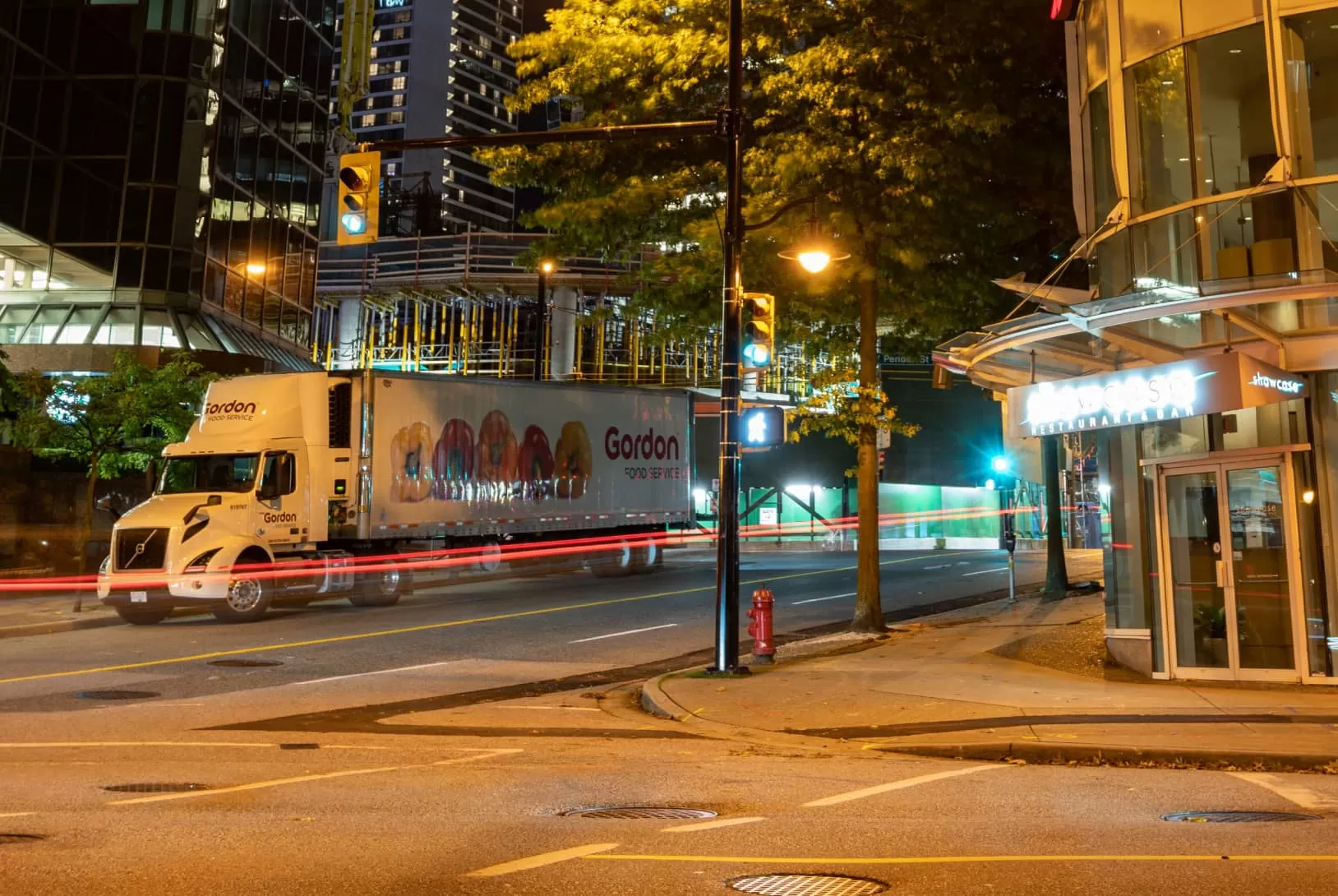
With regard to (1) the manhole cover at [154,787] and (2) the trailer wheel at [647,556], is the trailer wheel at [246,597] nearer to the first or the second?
(2) the trailer wheel at [647,556]

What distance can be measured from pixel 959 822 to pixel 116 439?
24.0m

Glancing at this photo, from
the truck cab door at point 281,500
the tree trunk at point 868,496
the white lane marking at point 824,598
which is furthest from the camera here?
the white lane marking at point 824,598

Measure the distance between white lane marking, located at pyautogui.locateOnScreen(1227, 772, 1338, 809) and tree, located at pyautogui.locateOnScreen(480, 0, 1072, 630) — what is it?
9809mm

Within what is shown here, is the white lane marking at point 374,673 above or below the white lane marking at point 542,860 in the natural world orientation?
above

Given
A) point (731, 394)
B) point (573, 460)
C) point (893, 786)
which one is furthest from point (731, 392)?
point (573, 460)

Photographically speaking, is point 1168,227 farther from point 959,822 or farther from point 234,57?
point 234,57

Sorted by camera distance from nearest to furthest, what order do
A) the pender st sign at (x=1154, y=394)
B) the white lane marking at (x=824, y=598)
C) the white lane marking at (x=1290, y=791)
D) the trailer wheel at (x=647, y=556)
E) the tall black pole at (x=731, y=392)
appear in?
the white lane marking at (x=1290, y=791)
the pender st sign at (x=1154, y=394)
the tall black pole at (x=731, y=392)
the white lane marking at (x=824, y=598)
the trailer wheel at (x=647, y=556)

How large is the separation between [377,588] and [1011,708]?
15.0 m

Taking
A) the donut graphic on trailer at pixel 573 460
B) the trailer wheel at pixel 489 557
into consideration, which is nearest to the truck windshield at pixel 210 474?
the trailer wheel at pixel 489 557

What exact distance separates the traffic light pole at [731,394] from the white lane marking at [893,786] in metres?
5.33

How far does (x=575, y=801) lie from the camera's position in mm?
7605

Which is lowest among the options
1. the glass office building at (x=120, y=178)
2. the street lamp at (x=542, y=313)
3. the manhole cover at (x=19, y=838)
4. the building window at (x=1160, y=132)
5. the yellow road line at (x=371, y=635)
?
the manhole cover at (x=19, y=838)

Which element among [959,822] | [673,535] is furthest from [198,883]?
[673,535]

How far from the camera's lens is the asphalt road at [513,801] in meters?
5.61
